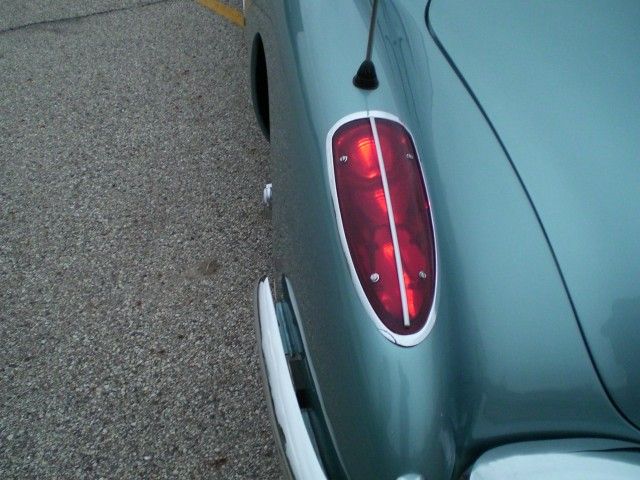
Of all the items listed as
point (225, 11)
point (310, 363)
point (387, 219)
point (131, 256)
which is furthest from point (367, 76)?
point (225, 11)

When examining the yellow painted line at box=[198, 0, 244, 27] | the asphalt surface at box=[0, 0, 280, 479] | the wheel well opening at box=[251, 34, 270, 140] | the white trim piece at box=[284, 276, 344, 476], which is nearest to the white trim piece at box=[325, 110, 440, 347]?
the white trim piece at box=[284, 276, 344, 476]

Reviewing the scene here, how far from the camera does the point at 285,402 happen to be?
4.66 ft

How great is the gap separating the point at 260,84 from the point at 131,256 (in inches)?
35.8

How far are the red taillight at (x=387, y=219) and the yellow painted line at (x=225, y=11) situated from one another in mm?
3167

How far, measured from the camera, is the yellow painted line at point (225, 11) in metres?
4.33

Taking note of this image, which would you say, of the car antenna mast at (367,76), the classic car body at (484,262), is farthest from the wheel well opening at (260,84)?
the car antenna mast at (367,76)

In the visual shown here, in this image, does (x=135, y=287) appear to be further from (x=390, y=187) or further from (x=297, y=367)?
(x=390, y=187)

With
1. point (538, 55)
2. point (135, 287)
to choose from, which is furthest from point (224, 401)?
point (538, 55)

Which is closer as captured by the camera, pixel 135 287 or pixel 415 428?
pixel 415 428

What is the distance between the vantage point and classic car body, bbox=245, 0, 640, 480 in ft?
4.01

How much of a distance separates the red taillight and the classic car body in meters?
0.03

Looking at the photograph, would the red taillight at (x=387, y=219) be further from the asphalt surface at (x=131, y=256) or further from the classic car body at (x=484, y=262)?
the asphalt surface at (x=131, y=256)

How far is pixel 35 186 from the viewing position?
3.12 meters

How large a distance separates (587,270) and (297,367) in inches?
26.0
